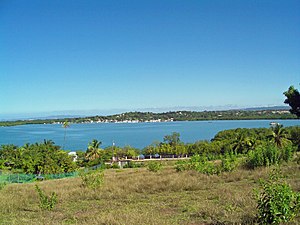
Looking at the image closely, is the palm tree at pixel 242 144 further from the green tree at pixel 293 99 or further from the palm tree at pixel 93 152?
the palm tree at pixel 93 152

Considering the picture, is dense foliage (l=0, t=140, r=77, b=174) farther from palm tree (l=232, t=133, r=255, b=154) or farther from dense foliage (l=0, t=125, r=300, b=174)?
palm tree (l=232, t=133, r=255, b=154)

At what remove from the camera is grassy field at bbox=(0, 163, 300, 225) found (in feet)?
19.6

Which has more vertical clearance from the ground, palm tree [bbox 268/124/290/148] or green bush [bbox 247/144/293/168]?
green bush [bbox 247/144/293/168]

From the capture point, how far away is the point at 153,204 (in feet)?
26.5

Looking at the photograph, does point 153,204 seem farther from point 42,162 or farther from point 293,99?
point 42,162

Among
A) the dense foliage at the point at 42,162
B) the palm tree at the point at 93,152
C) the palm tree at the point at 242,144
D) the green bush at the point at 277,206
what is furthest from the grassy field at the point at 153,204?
the palm tree at the point at 93,152

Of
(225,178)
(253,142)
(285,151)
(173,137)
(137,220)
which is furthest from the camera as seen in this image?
(173,137)

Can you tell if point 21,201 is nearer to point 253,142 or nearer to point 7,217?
point 7,217

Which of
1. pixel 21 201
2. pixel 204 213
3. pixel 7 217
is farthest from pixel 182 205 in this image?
pixel 21 201

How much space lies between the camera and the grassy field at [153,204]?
19.6ft

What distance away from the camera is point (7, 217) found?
7.35 m

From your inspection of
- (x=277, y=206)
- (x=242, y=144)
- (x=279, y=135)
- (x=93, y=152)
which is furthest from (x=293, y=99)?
(x=93, y=152)

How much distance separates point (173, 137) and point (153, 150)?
9135 millimetres

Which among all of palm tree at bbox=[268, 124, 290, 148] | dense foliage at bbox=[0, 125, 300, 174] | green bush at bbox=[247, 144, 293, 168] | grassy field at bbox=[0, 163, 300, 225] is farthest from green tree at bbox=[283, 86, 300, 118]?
palm tree at bbox=[268, 124, 290, 148]
